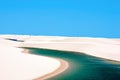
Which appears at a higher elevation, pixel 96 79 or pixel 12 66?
pixel 12 66

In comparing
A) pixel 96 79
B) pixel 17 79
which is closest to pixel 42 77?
pixel 17 79

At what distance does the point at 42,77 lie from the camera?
20.0m

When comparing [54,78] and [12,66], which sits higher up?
[12,66]

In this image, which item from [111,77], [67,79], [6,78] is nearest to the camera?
[6,78]

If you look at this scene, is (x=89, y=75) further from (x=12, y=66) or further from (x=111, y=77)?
(x=12, y=66)

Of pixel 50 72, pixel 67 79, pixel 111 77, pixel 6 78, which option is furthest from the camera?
pixel 50 72

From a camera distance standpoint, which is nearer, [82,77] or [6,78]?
[6,78]

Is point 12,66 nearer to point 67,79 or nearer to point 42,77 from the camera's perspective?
point 42,77

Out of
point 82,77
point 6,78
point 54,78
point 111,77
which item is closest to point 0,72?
point 6,78

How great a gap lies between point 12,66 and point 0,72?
3.17m

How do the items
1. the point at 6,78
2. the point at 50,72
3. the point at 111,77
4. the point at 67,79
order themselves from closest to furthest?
1. the point at 6,78
2. the point at 67,79
3. the point at 111,77
4. the point at 50,72

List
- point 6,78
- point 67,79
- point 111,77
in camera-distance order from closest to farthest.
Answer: point 6,78
point 67,79
point 111,77

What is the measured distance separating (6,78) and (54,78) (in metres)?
3.51

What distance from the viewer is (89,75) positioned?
21797mm
